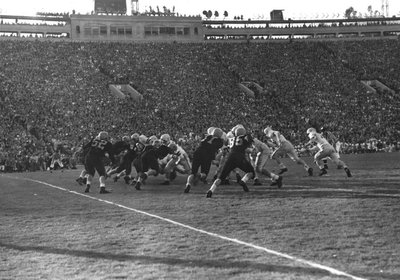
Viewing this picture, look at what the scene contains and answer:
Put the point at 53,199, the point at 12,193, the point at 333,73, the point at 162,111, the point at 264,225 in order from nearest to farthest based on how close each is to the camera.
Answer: the point at 264,225 → the point at 53,199 → the point at 12,193 → the point at 162,111 → the point at 333,73

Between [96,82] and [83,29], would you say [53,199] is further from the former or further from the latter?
[83,29]

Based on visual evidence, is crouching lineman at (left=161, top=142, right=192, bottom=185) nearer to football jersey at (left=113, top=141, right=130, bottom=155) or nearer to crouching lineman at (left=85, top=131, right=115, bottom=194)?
football jersey at (left=113, top=141, right=130, bottom=155)

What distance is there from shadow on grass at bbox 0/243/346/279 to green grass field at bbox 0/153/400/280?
1cm

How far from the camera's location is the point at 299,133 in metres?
42.6

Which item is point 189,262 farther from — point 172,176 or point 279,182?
point 172,176

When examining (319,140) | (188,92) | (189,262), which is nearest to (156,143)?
(319,140)

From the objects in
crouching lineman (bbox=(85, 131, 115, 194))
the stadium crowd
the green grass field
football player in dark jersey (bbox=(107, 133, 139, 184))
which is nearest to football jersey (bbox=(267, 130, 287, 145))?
the green grass field

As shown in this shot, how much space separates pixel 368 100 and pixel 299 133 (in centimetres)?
1326

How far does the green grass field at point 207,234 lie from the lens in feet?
23.6

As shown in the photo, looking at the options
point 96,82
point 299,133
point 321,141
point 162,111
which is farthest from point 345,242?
point 96,82

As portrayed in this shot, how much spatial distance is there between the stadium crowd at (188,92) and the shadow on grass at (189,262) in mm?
22705

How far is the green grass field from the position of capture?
7207mm

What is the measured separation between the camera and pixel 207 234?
368 inches

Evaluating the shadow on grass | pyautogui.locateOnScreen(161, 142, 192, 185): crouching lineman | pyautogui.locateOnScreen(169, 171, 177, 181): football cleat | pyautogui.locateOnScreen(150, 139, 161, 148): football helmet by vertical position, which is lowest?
the shadow on grass
